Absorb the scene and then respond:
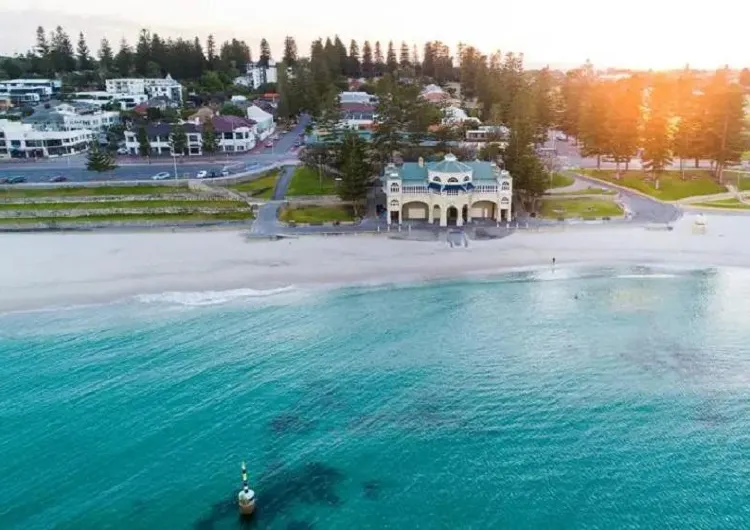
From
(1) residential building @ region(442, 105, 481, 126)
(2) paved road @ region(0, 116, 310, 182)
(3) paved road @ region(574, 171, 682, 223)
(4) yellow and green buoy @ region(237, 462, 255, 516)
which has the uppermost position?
(1) residential building @ region(442, 105, 481, 126)

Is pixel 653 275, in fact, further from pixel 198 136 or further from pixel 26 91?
pixel 26 91

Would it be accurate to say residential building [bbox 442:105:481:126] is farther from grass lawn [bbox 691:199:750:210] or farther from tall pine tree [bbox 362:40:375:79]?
tall pine tree [bbox 362:40:375:79]

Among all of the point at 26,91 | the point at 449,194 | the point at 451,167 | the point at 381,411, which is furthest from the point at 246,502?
the point at 26,91

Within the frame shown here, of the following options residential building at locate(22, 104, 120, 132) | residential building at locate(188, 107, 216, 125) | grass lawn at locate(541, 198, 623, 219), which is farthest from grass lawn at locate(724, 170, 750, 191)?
residential building at locate(22, 104, 120, 132)

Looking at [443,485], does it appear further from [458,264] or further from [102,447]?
[458,264]

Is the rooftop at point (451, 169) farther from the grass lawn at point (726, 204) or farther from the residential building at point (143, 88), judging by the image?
the residential building at point (143, 88)
